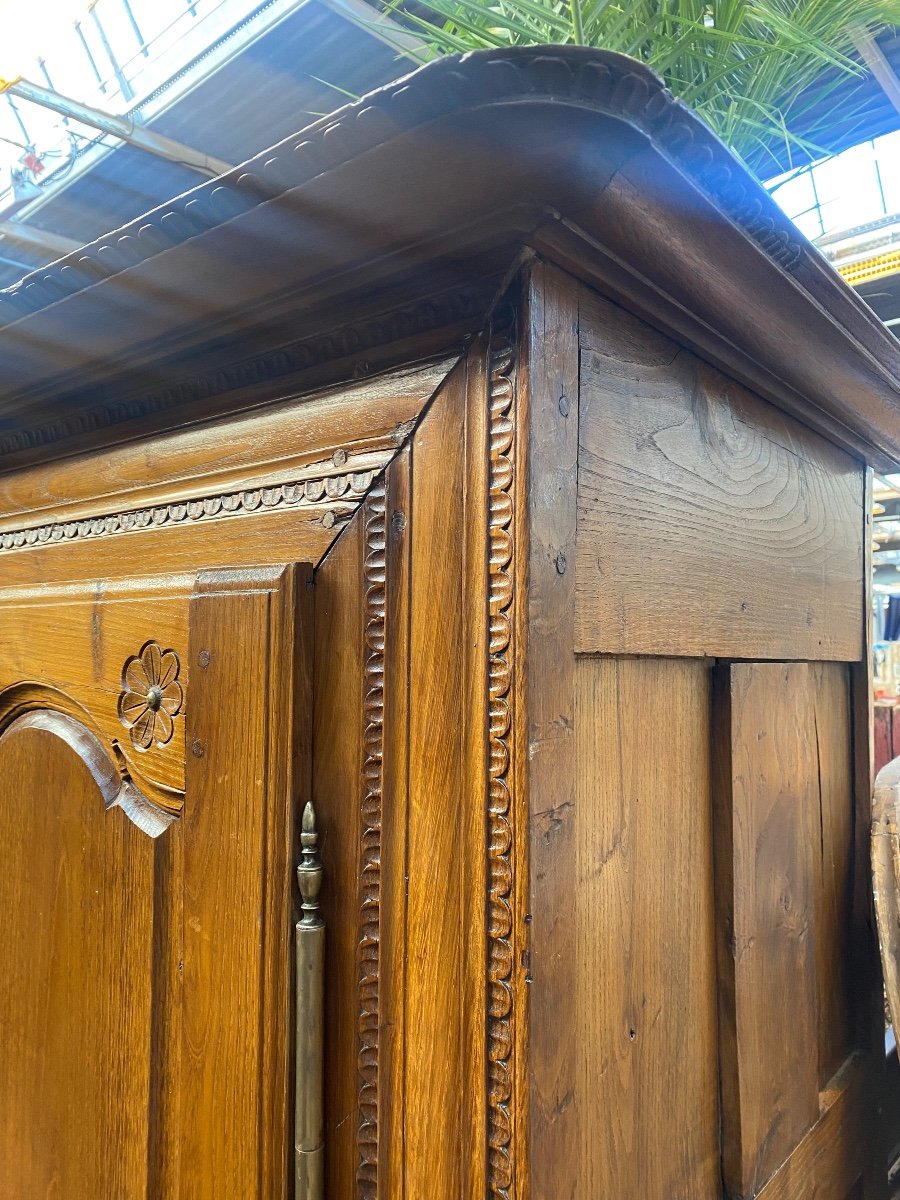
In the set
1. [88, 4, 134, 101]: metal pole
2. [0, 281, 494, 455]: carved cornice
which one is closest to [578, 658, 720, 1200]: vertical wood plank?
[0, 281, 494, 455]: carved cornice

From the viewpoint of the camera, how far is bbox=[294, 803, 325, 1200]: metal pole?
0.47 meters

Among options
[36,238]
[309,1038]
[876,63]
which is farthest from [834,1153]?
[36,238]

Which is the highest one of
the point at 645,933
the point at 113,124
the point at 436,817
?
the point at 113,124

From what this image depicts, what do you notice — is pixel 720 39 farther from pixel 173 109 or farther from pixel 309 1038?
pixel 173 109

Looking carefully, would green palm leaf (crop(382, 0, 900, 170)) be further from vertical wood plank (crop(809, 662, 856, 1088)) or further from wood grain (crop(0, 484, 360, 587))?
vertical wood plank (crop(809, 662, 856, 1088))

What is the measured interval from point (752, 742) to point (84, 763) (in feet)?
1.86

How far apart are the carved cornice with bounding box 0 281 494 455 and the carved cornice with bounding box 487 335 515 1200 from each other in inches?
1.9

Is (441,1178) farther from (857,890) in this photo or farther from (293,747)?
(857,890)

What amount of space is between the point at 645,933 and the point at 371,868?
0.21 meters

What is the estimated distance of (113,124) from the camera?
1.91m

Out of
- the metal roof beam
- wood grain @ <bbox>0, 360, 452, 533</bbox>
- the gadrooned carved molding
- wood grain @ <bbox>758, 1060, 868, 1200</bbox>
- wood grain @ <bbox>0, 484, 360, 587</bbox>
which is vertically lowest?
wood grain @ <bbox>758, 1060, 868, 1200</bbox>

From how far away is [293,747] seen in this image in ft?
1.61

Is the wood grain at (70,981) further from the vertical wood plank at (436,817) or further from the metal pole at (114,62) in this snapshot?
the metal pole at (114,62)

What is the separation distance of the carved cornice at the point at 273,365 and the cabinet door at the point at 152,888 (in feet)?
0.49
